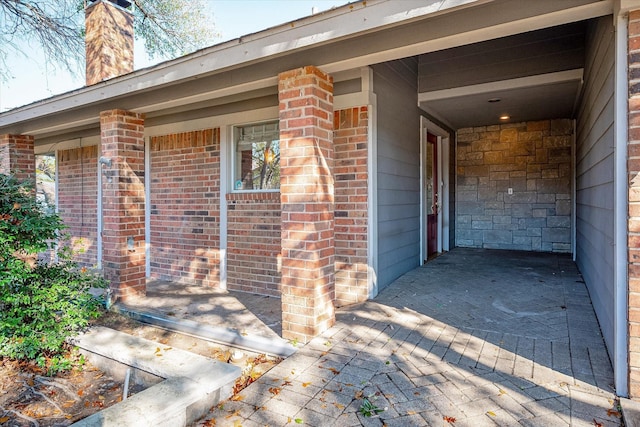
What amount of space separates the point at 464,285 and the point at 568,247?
11.4ft

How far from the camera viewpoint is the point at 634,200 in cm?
212

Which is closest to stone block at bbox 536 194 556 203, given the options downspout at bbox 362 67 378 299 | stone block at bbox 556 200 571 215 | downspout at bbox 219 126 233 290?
stone block at bbox 556 200 571 215

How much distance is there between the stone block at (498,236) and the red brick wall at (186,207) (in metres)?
5.11

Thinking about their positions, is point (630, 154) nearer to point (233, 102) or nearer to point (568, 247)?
point (233, 102)

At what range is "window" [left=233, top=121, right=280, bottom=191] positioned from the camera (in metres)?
5.04

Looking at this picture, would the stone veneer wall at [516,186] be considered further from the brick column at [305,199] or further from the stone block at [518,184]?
the brick column at [305,199]

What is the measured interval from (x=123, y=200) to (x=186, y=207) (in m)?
1.13

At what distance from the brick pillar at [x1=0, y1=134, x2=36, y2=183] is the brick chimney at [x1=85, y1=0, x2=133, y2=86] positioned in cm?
149

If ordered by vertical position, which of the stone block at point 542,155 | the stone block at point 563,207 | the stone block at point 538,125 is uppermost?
the stone block at point 538,125

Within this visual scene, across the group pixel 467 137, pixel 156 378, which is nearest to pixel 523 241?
pixel 467 137

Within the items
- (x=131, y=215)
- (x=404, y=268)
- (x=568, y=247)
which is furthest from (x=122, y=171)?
(x=568, y=247)

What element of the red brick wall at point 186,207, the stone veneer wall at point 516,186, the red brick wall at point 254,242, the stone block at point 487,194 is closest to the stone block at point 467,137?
the stone veneer wall at point 516,186

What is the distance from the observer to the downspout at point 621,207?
2.16 m

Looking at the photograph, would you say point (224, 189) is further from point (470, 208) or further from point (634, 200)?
point (470, 208)
